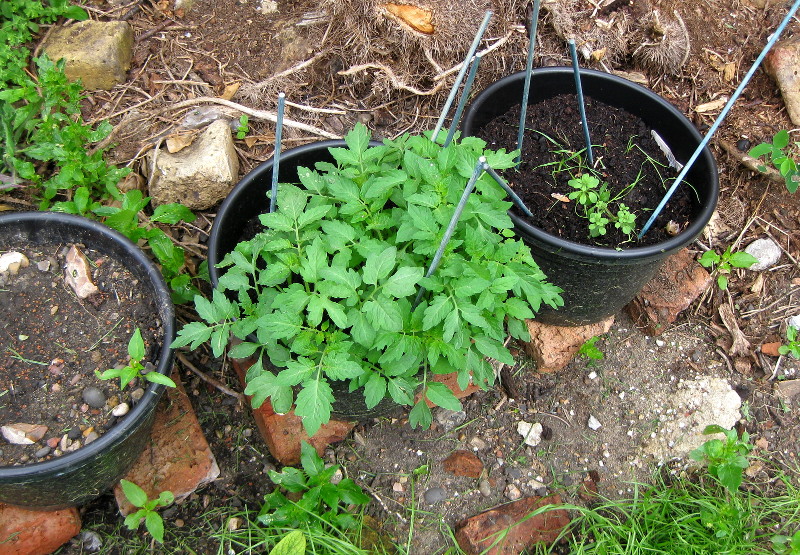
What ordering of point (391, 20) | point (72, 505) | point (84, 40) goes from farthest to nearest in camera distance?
point (84, 40), point (391, 20), point (72, 505)

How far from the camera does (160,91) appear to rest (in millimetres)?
3000

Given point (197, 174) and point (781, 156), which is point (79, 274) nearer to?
point (197, 174)

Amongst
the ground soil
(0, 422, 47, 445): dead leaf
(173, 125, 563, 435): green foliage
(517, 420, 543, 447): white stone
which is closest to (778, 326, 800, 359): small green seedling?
the ground soil

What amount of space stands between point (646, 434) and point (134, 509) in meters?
1.95

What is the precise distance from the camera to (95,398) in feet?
6.72

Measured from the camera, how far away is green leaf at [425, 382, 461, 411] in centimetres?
190

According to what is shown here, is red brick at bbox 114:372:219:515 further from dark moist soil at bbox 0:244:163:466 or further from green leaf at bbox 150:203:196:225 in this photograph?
green leaf at bbox 150:203:196:225

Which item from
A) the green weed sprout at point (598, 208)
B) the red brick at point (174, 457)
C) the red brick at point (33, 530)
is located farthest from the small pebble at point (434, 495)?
the red brick at point (33, 530)

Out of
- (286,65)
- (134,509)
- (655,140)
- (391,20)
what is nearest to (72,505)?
(134,509)

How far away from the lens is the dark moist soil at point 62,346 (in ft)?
6.63

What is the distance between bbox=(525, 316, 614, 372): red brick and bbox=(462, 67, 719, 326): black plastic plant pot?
0.16 feet

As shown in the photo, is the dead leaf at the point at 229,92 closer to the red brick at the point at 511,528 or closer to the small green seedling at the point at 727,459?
the red brick at the point at 511,528

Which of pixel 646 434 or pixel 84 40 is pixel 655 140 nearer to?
pixel 646 434

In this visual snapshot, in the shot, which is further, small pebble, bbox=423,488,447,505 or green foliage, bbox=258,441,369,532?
small pebble, bbox=423,488,447,505
